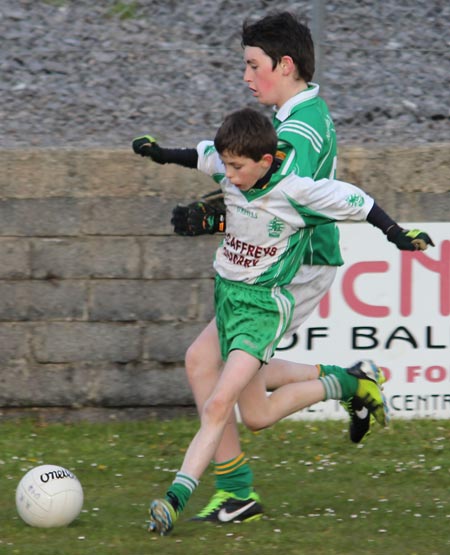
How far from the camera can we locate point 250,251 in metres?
5.43

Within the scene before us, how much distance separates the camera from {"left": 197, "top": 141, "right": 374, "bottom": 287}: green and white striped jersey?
5.30m

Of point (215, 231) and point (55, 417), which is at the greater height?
point (215, 231)

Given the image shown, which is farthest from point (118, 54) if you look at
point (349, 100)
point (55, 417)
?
point (55, 417)

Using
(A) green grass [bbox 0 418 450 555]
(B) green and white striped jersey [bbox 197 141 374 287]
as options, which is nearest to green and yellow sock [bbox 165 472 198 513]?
(A) green grass [bbox 0 418 450 555]

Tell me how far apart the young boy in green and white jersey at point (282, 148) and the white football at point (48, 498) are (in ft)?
1.96

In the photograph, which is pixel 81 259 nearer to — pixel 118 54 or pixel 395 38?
pixel 118 54

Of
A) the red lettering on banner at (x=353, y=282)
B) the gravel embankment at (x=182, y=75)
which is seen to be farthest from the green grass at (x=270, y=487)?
the gravel embankment at (x=182, y=75)

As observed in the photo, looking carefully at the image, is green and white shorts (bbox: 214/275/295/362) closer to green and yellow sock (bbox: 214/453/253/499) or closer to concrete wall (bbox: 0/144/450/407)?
green and yellow sock (bbox: 214/453/253/499)

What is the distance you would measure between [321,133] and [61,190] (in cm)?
240

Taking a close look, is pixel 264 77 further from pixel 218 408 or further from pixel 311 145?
pixel 218 408

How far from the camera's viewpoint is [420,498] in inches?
244

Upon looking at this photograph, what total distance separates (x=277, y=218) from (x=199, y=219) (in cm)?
34

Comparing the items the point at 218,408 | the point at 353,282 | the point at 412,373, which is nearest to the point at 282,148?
the point at 218,408

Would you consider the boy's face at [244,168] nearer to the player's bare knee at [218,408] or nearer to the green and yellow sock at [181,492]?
the player's bare knee at [218,408]
